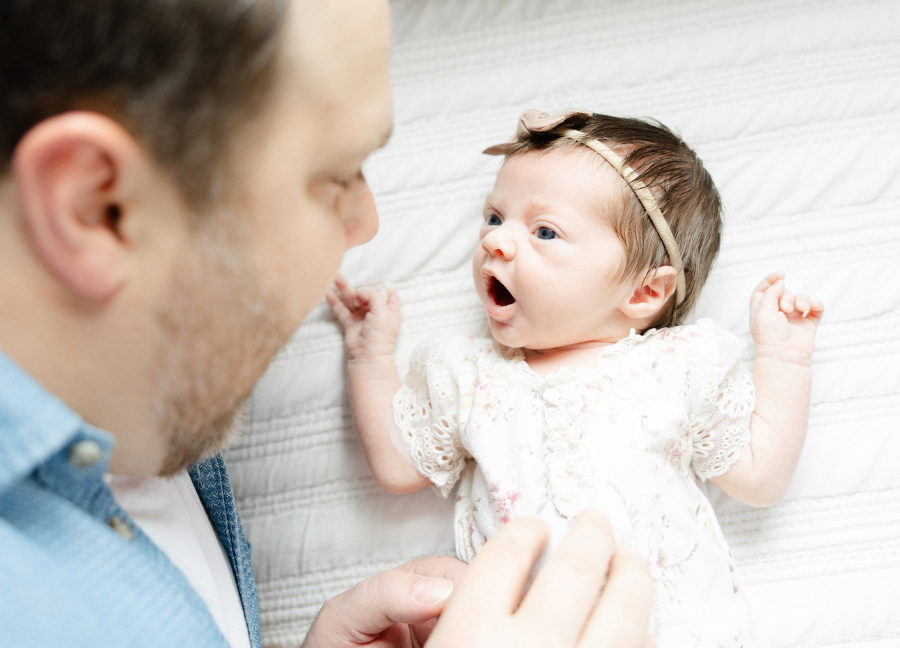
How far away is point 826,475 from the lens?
114cm

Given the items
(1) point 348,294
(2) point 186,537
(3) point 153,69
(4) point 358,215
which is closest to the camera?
(3) point 153,69

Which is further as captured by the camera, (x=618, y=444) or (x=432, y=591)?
(x=618, y=444)

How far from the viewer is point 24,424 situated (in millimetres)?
547

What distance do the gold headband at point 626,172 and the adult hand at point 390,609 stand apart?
0.54 m

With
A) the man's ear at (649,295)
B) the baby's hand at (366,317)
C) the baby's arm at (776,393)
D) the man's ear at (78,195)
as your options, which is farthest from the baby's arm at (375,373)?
the man's ear at (78,195)

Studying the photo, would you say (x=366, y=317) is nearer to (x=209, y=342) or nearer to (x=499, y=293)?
(x=499, y=293)

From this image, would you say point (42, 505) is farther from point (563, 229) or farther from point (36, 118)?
point (563, 229)

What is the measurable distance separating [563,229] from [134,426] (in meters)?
0.63

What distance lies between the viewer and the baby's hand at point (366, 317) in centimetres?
115

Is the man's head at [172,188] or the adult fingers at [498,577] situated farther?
the adult fingers at [498,577]

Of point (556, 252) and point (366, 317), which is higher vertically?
point (556, 252)

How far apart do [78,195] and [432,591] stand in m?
0.56

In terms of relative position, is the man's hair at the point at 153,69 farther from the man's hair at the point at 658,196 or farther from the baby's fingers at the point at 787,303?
the baby's fingers at the point at 787,303

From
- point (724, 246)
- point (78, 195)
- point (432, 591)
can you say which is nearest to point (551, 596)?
point (432, 591)
